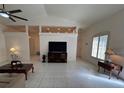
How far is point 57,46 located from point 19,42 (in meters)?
2.94

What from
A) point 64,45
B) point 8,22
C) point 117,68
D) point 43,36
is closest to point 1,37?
point 8,22

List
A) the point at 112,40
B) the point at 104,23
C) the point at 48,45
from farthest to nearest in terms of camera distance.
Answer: the point at 48,45 → the point at 104,23 → the point at 112,40

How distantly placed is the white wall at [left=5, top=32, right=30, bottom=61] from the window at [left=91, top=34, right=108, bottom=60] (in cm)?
499

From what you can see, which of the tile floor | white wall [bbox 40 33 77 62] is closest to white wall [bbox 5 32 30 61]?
white wall [bbox 40 33 77 62]

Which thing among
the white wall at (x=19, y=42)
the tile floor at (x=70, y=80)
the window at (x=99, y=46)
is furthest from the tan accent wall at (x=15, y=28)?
the window at (x=99, y=46)

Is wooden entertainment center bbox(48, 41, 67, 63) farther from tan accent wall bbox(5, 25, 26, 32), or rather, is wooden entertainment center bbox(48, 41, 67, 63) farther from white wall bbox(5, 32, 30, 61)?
tan accent wall bbox(5, 25, 26, 32)

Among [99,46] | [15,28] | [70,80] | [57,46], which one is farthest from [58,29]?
[70,80]

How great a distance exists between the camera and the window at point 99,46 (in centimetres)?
564

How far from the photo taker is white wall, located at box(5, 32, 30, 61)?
24.7 feet

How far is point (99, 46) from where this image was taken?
20.7 feet

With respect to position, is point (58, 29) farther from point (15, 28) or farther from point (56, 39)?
point (15, 28)

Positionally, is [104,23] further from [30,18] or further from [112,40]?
[30,18]

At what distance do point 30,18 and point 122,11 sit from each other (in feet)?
19.3
